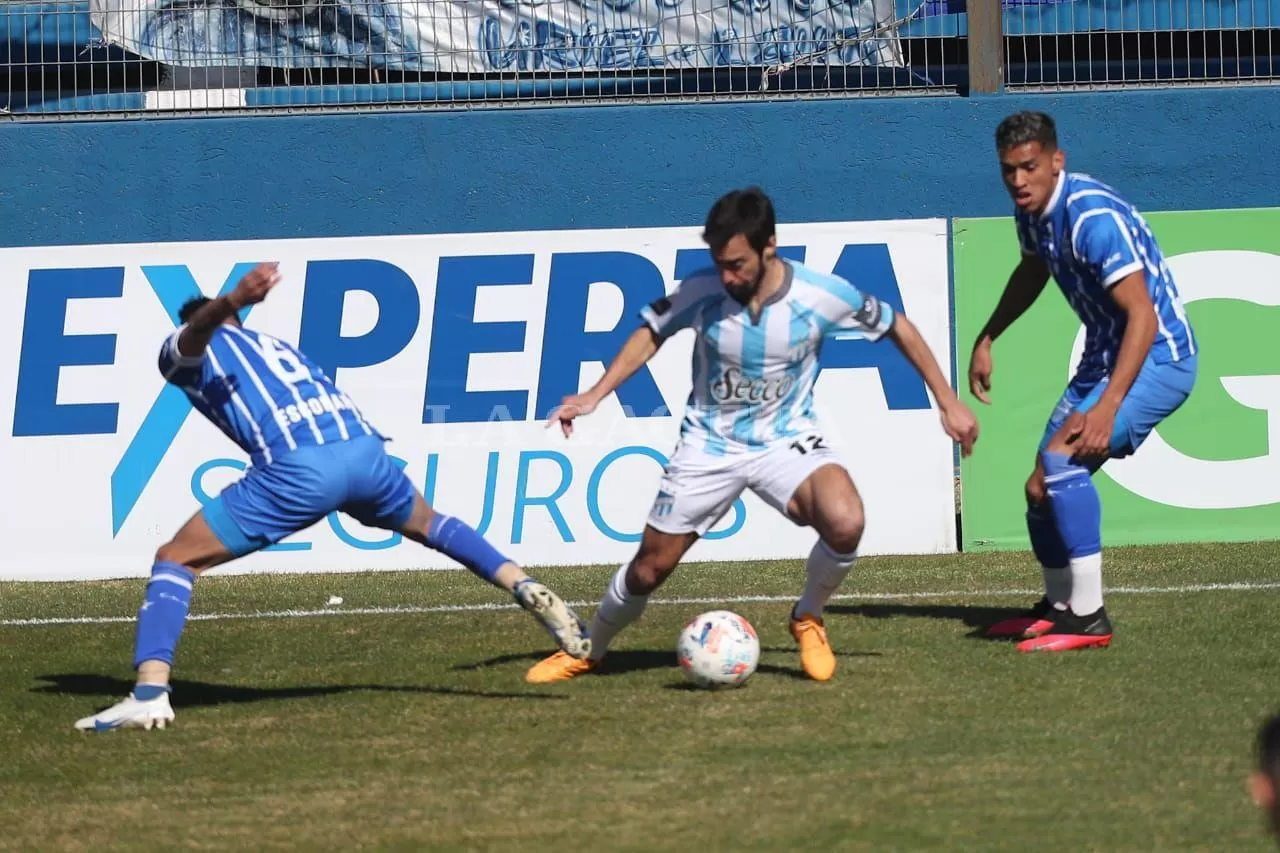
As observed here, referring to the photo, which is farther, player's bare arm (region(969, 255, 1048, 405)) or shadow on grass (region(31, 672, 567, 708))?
player's bare arm (region(969, 255, 1048, 405))

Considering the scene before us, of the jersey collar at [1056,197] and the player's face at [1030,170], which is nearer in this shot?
the player's face at [1030,170]

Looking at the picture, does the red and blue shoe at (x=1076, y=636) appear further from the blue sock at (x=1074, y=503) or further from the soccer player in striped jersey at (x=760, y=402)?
the soccer player in striped jersey at (x=760, y=402)

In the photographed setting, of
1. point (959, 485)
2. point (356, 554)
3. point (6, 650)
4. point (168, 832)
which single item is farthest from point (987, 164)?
point (168, 832)

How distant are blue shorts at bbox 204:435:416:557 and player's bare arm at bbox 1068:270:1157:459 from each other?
8.51 feet

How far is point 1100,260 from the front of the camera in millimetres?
6777

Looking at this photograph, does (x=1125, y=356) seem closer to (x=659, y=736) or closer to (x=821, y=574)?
(x=821, y=574)

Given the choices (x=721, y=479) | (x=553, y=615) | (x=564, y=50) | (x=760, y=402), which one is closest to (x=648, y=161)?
(x=564, y=50)

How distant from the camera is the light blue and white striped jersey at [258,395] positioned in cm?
636

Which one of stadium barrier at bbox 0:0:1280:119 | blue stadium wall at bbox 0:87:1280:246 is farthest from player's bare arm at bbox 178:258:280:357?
stadium barrier at bbox 0:0:1280:119

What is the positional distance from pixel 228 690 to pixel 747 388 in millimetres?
2305

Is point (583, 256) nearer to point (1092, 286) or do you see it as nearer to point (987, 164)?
point (987, 164)

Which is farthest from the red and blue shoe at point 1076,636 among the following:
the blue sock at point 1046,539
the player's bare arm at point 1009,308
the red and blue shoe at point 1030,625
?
the player's bare arm at point 1009,308

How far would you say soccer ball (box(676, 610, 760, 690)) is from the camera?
6.39 m

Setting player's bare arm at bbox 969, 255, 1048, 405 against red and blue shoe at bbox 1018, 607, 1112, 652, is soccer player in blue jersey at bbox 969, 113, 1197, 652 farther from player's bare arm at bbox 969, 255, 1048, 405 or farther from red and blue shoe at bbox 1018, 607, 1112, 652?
player's bare arm at bbox 969, 255, 1048, 405
